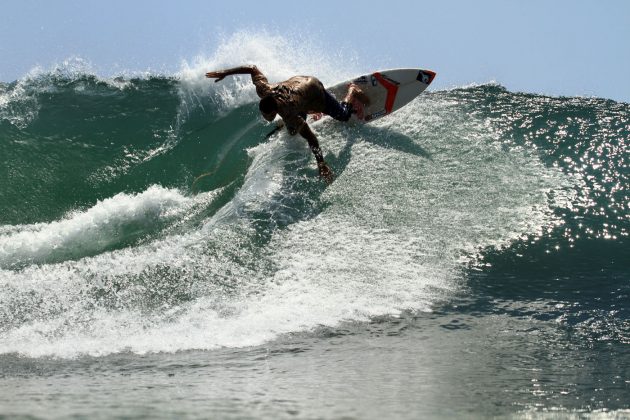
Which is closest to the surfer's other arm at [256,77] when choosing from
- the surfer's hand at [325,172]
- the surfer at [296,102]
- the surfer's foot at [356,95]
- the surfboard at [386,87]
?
the surfer at [296,102]

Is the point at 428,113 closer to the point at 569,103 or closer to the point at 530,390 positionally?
the point at 569,103

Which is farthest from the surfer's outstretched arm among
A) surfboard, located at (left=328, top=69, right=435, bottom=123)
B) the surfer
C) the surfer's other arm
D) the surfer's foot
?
surfboard, located at (left=328, top=69, right=435, bottom=123)

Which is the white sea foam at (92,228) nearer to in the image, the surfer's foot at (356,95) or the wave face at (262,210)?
the wave face at (262,210)

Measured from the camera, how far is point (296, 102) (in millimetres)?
7414

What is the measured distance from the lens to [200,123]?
944 cm

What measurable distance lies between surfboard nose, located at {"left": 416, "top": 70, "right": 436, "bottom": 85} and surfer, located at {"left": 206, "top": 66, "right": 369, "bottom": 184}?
1.39 meters

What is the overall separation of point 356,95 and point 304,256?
3.31m

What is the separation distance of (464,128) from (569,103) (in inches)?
Answer: 94.8

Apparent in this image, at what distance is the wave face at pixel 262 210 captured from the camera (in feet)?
17.2

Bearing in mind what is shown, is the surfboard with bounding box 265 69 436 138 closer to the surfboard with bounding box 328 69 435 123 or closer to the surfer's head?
the surfboard with bounding box 328 69 435 123

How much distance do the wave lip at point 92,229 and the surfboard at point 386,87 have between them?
2.79 m

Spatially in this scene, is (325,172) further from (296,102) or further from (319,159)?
(296,102)

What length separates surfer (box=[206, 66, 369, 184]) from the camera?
7123mm

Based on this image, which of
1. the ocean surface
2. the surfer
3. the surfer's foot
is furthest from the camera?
the surfer's foot
